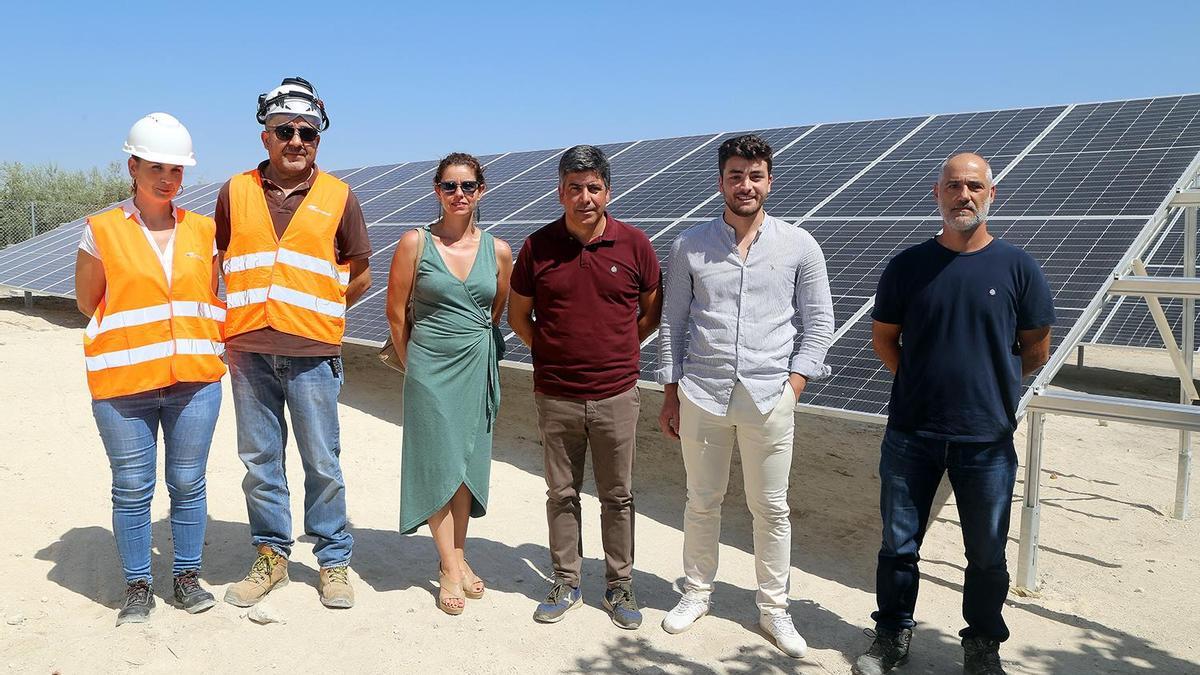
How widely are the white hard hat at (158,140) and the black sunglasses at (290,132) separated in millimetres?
398

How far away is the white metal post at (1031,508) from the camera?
449 centimetres

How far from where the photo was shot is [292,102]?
3.92 metres

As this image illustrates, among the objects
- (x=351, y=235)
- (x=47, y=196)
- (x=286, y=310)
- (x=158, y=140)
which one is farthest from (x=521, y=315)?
(x=47, y=196)

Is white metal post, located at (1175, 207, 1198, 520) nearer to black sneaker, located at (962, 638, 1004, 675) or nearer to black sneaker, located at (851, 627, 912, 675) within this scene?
black sneaker, located at (962, 638, 1004, 675)

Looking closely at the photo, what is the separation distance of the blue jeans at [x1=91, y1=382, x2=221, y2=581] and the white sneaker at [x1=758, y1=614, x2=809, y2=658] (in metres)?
2.69

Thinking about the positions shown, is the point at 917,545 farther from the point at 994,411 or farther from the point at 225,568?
the point at 225,568

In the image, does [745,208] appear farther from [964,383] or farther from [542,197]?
[542,197]

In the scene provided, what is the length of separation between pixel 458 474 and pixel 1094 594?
3578 millimetres

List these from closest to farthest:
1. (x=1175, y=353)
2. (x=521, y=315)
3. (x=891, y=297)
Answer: (x=891, y=297), (x=521, y=315), (x=1175, y=353)

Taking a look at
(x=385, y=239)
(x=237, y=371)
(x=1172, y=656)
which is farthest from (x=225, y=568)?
(x=385, y=239)

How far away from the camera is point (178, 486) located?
397 centimetres

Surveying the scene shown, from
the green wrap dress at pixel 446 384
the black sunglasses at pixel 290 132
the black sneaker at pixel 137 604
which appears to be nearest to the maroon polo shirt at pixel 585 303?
the green wrap dress at pixel 446 384

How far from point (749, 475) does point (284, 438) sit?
227cm

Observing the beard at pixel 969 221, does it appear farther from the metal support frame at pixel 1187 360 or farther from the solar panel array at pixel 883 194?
the metal support frame at pixel 1187 360
